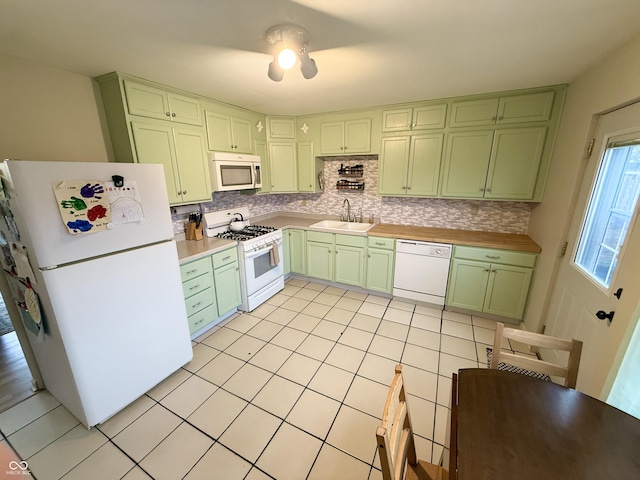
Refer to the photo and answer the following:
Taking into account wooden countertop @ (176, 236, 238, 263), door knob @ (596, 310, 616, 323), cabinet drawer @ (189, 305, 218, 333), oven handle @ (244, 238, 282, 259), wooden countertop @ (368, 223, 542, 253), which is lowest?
cabinet drawer @ (189, 305, 218, 333)

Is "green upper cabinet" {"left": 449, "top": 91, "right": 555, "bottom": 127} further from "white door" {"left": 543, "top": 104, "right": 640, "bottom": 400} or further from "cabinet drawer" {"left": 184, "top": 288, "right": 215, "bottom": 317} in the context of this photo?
"cabinet drawer" {"left": 184, "top": 288, "right": 215, "bottom": 317}

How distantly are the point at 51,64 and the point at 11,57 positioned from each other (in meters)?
0.19

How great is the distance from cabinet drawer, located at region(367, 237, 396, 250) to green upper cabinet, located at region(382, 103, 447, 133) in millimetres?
1333

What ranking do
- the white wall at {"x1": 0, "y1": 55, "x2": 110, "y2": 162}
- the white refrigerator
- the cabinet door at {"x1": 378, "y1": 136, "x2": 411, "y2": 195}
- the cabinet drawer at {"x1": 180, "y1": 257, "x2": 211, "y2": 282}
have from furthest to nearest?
the cabinet door at {"x1": 378, "y1": 136, "x2": 411, "y2": 195}
the cabinet drawer at {"x1": 180, "y1": 257, "x2": 211, "y2": 282}
the white wall at {"x1": 0, "y1": 55, "x2": 110, "y2": 162}
the white refrigerator

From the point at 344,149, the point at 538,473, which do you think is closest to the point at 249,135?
the point at 344,149

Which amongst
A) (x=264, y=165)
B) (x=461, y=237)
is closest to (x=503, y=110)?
(x=461, y=237)

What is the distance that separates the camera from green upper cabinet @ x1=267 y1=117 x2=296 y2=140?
137 inches

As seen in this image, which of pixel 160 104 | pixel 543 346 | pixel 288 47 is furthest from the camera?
pixel 160 104

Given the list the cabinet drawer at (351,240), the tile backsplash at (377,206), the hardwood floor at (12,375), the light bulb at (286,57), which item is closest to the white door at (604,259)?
the tile backsplash at (377,206)

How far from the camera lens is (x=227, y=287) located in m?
2.75

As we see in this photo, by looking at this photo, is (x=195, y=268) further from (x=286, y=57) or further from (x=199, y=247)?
(x=286, y=57)

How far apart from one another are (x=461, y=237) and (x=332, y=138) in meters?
2.05

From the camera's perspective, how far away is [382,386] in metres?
1.98

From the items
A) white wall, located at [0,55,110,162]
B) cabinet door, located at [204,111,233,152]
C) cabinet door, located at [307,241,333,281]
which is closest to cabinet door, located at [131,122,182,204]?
white wall, located at [0,55,110,162]
